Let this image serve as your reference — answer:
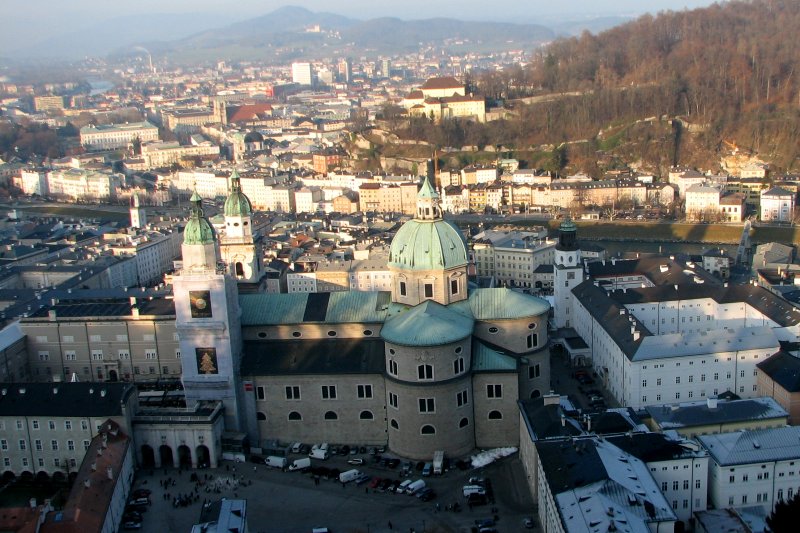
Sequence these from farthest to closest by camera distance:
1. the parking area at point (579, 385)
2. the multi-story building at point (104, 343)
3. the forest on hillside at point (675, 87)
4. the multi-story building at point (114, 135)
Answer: the multi-story building at point (114, 135) → the forest on hillside at point (675, 87) → the multi-story building at point (104, 343) → the parking area at point (579, 385)

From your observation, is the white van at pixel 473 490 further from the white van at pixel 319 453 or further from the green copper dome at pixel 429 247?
the green copper dome at pixel 429 247

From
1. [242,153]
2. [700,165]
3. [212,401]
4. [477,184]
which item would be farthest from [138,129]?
[212,401]

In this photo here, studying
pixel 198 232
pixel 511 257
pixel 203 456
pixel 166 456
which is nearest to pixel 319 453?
pixel 203 456

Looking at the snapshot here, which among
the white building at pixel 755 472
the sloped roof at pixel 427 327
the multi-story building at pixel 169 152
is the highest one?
the multi-story building at pixel 169 152

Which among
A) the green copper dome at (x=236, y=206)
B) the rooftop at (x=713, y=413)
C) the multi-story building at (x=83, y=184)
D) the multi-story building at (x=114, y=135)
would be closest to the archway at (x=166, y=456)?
the green copper dome at (x=236, y=206)

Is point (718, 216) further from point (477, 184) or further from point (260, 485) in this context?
point (260, 485)

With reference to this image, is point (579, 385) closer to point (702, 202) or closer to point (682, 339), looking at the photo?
point (682, 339)
